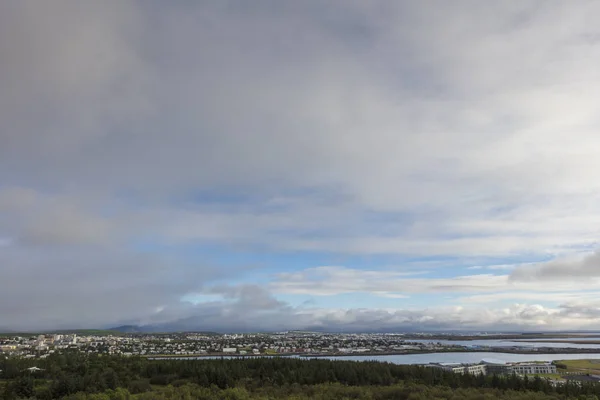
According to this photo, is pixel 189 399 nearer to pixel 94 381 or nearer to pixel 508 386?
pixel 94 381

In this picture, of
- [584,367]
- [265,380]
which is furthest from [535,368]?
[265,380]

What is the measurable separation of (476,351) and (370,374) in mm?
151681

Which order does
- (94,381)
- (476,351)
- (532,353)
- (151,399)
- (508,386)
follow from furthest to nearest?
(476,351)
(532,353)
(508,386)
(94,381)
(151,399)

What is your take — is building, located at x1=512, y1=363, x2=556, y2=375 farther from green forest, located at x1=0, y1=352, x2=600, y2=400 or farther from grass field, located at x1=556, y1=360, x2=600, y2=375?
green forest, located at x1=0, y1=352, x2=600, y2=400

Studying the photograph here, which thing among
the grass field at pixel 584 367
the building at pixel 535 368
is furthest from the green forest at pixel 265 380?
the grass field at pixel 584 367

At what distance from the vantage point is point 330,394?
31.7 metres

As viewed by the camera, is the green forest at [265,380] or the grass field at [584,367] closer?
the green forest at [265,380]

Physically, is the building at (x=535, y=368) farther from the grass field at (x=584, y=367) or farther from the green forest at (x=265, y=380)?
the green forest at (x=265, y=380)

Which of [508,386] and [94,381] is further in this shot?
[508,386]

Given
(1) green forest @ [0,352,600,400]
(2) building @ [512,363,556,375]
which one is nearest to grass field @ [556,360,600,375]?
(2) building @ [512,363,556,375]

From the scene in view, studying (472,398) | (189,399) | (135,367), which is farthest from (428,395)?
(135,367)

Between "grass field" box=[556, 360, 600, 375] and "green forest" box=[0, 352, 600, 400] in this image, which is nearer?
"green forest" box=[0, 352, 600, 400]

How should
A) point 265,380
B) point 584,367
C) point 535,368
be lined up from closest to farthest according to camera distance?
point 265,380 < point 535,368 < point 584,367

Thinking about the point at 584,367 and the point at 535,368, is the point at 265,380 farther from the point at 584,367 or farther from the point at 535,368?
the point at 584,367
